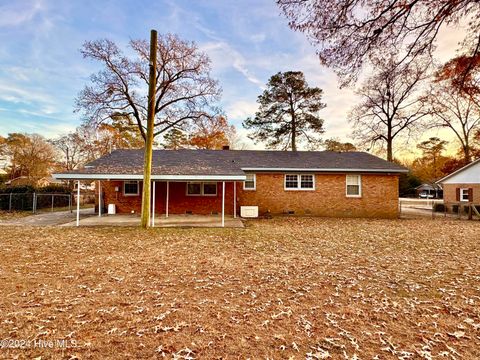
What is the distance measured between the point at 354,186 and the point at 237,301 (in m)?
14.8

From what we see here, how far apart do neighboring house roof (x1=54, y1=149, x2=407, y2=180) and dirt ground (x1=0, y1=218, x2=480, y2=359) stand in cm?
523

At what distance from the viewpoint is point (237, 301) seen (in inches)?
165

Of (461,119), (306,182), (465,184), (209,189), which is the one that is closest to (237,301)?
(209,189)

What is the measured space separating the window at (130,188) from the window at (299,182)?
9.37 m

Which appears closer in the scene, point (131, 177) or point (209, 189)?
point (131, 177)

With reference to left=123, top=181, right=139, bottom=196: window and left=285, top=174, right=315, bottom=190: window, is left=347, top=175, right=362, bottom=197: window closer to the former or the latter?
left=285, top=174, right=315, bottom=190: window

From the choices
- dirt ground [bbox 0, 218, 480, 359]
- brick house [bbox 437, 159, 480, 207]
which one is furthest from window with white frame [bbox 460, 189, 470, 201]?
dirt ground [bbox 0, 218, 480, 359]

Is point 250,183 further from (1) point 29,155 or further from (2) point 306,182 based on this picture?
(1) point 29,155

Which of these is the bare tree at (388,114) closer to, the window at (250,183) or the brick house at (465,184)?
the brick house at (465,184)

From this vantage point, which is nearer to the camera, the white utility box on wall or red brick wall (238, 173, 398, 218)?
the white utility box on wall

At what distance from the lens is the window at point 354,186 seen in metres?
16.8

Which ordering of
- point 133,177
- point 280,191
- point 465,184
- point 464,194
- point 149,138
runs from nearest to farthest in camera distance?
1. point 149,138
2. point 133,177
3. point 280,191
4. point 465,184
5. point 464,194

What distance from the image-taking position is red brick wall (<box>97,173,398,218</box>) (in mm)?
16219

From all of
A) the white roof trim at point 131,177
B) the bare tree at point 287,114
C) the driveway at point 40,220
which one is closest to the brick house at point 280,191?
the driveway at point 40,220
